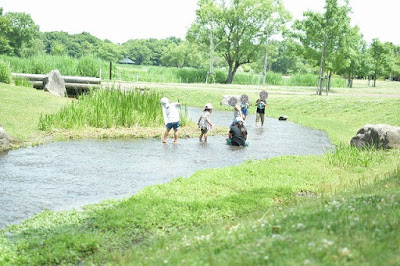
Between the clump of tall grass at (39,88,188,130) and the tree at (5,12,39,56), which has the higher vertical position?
the tree at (5,12,39,56)

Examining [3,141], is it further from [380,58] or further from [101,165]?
[380,58]

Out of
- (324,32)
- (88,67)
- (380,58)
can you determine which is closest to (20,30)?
(88,67)

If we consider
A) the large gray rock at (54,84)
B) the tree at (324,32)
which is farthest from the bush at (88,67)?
the tree at (324,32)

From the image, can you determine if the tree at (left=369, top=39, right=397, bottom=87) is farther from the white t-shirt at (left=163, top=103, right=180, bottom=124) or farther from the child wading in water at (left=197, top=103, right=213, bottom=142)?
the white t-shirt at (left=163, top=103, right=180, bottom=124)

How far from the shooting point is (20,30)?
86.5 metres

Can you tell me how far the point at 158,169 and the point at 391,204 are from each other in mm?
6589

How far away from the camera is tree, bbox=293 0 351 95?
35.9 meters

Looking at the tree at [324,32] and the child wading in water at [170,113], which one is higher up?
the tree at [324,32]

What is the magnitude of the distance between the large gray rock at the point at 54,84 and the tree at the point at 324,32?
62.9 feet

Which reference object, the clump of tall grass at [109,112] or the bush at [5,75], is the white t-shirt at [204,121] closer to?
the clump of tall grass at [109,112]

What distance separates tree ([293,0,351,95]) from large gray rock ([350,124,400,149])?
71.5 feet

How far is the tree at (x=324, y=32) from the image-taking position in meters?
35.9

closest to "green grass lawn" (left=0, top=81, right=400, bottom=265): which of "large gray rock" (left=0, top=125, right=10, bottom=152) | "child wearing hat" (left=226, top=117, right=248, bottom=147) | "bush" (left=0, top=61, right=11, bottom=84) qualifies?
"child wearing hat" (left=226, top=117, right=248, bottom=147)

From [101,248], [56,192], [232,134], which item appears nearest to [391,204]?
[101,248]
